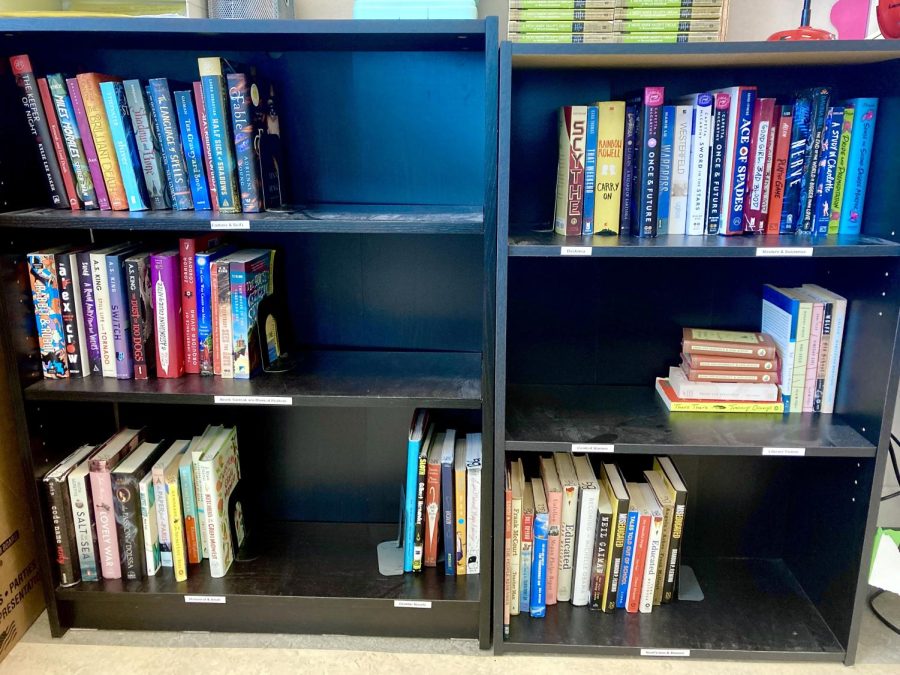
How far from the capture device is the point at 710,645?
1.70 metres

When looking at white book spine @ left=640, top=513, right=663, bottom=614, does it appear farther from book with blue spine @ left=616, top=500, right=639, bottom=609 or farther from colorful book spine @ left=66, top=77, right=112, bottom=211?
colorful book spine @ left=66, top=77, right=112, bottom=211

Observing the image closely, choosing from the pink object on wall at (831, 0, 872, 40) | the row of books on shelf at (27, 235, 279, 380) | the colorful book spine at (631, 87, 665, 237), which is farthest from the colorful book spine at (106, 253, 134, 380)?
the pink object on wall at (831, 0, 872, 40)

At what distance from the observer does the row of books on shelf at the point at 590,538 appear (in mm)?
1716

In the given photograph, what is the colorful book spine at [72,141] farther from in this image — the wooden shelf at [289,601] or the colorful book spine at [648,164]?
the colorful book spine at [648,164]

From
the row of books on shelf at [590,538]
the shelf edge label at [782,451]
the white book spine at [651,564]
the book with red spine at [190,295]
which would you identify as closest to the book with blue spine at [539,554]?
the row of books on shelf at [590,538]

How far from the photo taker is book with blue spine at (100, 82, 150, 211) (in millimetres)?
1588

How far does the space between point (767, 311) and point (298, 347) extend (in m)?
1.19

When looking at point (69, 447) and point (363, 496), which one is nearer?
point (69, 447)

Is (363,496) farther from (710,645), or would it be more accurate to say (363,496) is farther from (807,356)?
(807,356)

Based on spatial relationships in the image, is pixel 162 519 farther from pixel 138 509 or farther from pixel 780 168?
pixel 780 168

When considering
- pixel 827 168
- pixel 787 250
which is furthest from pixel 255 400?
pixel 827 168

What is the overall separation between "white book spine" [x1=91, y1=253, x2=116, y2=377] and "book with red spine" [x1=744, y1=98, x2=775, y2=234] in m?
1.43

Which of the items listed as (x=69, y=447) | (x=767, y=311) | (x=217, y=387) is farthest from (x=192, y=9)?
(x=767, y=311)

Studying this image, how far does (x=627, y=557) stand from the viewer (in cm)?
176
